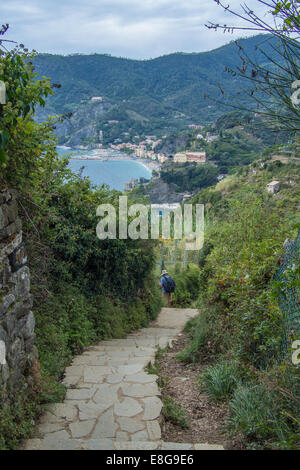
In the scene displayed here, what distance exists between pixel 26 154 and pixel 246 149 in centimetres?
3986

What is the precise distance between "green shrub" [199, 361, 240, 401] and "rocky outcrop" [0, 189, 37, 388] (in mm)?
1846

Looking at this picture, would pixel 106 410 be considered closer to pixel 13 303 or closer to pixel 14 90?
pixel 13 303

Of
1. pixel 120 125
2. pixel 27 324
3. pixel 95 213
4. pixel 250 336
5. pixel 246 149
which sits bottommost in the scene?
pixel 250 336

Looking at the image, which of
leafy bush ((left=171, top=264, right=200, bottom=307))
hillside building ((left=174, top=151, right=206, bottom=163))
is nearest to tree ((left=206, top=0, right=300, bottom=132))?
leafy bush ((left=171, top=264, right=200, bottom=307))

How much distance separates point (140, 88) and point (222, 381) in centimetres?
9013

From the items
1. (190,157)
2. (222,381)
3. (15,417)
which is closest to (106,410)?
(15,417)

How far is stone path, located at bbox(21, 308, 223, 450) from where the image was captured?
2.83m

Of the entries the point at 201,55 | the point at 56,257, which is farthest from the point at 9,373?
the point at 201,55

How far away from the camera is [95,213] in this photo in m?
6.80

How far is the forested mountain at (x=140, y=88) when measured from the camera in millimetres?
61125

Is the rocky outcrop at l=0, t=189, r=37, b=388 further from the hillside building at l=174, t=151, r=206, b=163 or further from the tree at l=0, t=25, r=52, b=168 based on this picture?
the hillside building at l=174, t=151, r=206, b=163

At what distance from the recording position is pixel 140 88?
86688 mm

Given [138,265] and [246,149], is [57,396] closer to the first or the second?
[138,265]

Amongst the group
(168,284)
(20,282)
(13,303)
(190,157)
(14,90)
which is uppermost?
(190,157)
